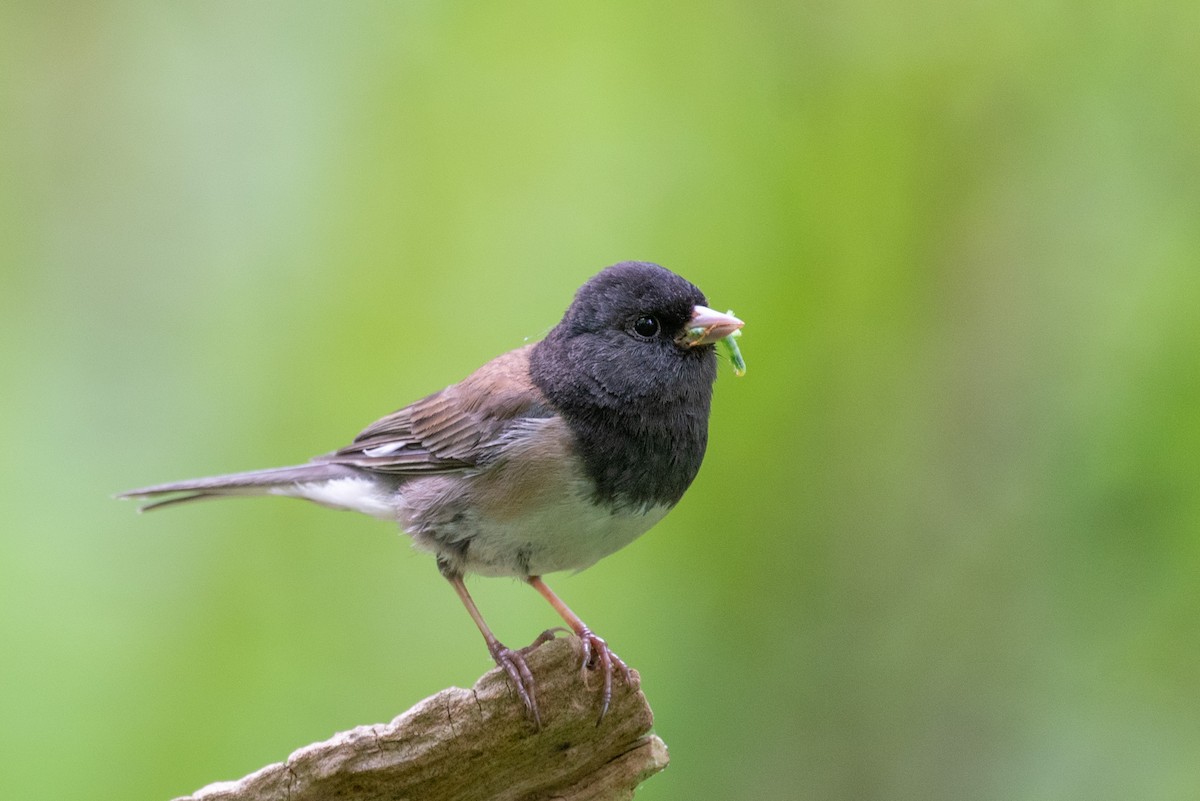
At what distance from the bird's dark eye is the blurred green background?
0.79m

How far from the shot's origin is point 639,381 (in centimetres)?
234

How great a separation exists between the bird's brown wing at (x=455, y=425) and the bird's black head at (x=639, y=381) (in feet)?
0.32

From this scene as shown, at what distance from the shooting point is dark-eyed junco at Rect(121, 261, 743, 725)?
226 centimetres

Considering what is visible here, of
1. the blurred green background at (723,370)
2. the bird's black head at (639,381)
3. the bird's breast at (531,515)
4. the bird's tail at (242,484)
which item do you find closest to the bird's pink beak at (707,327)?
the bird's black head at (639,381)

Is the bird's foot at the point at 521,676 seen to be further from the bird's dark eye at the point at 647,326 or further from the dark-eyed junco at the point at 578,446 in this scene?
the bird's dark eye at the point at 647,326

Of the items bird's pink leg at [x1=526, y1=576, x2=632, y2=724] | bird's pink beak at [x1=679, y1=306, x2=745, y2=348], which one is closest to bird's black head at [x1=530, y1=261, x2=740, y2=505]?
bird's pink beak at [x1=679, y1=306, x2=745, y2=348]

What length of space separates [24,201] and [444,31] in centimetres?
137

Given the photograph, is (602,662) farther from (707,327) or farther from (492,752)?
(707,327)

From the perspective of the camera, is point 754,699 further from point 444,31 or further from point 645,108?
point 444,31

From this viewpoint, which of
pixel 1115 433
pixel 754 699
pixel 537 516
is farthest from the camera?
pixel 754 699

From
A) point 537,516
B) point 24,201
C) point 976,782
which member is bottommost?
point 976,782

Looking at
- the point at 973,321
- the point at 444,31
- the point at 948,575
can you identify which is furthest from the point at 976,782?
the point at 444,31

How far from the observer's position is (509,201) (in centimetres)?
344

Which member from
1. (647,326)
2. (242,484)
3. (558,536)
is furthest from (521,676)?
(242,484)
